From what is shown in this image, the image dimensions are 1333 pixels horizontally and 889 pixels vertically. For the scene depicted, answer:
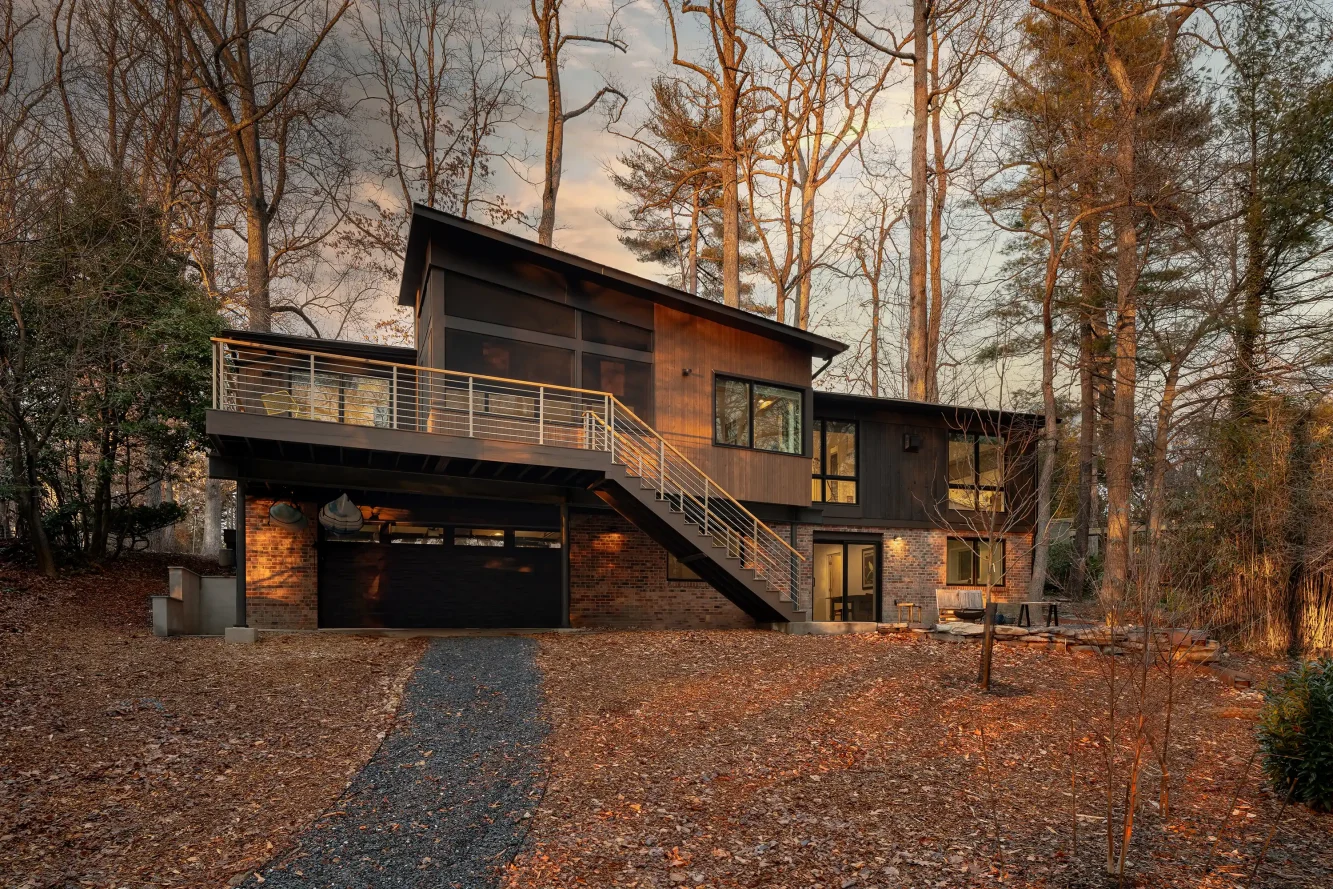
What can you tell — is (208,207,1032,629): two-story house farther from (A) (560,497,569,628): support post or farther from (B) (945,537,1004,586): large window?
(B) (945,537,1004,586): large window

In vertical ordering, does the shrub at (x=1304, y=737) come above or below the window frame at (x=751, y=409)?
below

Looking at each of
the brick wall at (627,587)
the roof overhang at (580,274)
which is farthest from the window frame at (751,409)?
the brick wall at (627,587)

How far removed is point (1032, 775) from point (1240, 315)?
482 inches

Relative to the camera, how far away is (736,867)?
5.20 meters

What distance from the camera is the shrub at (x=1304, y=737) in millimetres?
6238

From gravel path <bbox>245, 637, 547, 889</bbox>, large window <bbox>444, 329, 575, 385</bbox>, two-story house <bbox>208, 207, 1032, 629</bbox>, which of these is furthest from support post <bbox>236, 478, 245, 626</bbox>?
gravel path <bbox>245, 637, 547, 889</bbox>

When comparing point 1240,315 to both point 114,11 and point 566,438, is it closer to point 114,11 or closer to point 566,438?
point 566,438

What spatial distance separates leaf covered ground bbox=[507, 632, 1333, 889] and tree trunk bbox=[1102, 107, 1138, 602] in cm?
551

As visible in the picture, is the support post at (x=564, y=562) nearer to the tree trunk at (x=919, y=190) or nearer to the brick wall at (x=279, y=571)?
the brick wall at (x=279, y=571)

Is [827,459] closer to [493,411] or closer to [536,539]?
[536,539]

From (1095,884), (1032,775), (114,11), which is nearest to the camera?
(1095,884)

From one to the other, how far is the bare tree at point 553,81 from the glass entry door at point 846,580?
452 inches

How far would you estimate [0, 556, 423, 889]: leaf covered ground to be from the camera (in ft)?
17.5

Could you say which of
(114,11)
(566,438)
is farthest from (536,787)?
(114,11)
